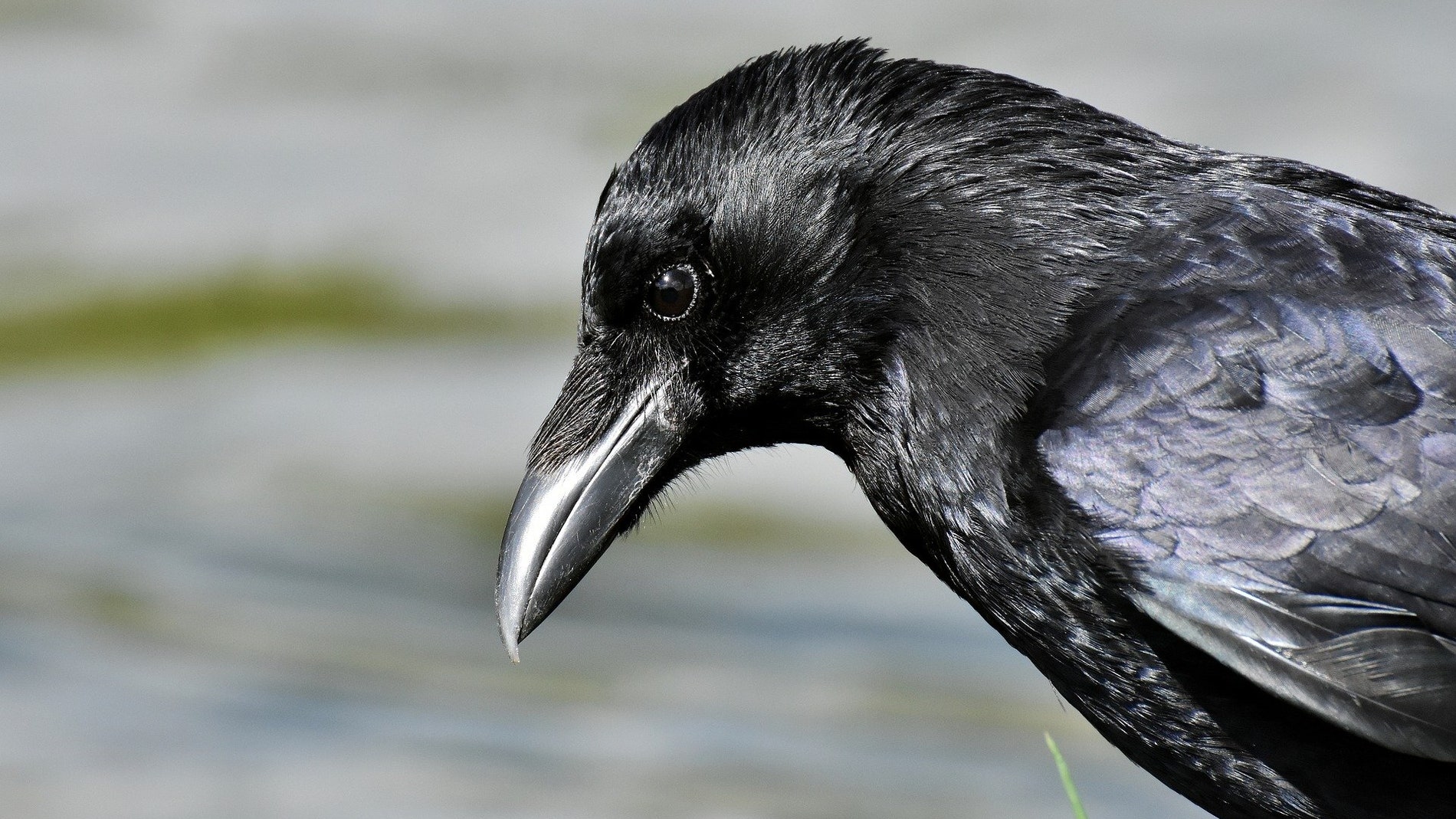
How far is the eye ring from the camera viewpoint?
3.66 m

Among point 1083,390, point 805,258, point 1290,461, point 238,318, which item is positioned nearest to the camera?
point 1290,461

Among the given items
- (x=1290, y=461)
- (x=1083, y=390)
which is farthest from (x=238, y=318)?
(x=1290, y=461)

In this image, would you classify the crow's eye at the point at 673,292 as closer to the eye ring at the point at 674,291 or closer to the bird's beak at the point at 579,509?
the eye ring at the point at 674,291

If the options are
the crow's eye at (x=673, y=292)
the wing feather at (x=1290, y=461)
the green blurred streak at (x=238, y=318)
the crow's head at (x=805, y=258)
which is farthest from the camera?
the green blurred streak at (x=238, y=318)

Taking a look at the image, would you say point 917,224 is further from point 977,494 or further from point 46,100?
point 46,100

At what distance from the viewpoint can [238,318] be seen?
30.7 feet

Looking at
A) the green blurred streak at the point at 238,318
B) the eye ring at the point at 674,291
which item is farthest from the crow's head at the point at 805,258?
the green blurred streak at the point at 238,318

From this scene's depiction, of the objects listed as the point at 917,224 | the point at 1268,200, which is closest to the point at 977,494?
the point at 917,224

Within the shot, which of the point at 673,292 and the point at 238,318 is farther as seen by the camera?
the point at 238,318

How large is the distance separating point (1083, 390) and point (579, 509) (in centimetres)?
102

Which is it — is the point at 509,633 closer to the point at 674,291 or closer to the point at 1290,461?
the point at 674,291

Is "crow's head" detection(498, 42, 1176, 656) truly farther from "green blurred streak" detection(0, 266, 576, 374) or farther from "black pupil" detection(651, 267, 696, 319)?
"green blurred streak" detection(0, 266, 576, 374)

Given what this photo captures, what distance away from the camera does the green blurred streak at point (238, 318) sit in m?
9.15

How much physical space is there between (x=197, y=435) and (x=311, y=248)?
3.52 feet
